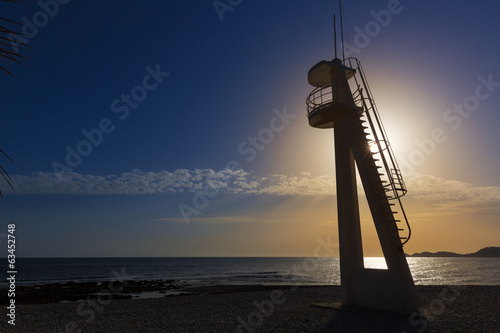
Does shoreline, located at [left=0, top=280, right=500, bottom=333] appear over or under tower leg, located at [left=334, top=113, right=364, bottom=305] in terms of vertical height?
under

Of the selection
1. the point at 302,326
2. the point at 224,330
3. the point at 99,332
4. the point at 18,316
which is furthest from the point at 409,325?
the point at 18,316

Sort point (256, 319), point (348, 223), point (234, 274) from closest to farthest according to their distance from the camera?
point (256, 319) < point (348, 223) < point (234, 274)

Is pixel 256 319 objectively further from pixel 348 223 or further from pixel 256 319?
pixel 348 223

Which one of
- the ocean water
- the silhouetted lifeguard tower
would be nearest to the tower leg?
the silhouetted lifeguard tower

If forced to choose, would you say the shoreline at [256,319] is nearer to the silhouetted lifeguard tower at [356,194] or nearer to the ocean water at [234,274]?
the silhouetted lifeguard tower at [356,194]

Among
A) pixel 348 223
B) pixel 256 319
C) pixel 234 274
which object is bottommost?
pixel 234 274

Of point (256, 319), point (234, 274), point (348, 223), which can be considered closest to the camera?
point (256, 319)

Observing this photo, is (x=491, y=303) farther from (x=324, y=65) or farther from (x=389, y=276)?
(x=324, y=65)

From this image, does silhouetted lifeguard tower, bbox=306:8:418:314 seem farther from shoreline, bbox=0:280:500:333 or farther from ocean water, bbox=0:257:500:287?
ocean water, bbox=0:257:500:287

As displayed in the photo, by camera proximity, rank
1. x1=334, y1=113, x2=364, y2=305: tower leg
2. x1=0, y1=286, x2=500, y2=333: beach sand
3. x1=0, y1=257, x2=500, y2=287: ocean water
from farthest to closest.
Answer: x1=0, y1=257, x2=500, y2=287: ocean water
x1=334, y1=113, x2=364, y2=305: tower leg
x1=0, y1=286, x2=500, y2=333: beach sand

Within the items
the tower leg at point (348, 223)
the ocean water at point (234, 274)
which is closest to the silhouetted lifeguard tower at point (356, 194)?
the tower leg at point (348, 223)

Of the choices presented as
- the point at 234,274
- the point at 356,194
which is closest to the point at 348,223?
the point at 356,194

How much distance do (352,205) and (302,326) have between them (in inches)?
205

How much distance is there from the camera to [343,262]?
46.1ft
